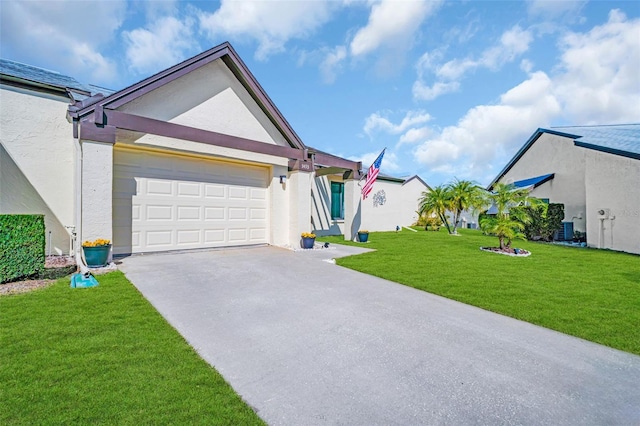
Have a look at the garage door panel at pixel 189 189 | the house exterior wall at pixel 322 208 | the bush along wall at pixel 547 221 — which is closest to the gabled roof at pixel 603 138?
the bush along wall at pixel 547 221

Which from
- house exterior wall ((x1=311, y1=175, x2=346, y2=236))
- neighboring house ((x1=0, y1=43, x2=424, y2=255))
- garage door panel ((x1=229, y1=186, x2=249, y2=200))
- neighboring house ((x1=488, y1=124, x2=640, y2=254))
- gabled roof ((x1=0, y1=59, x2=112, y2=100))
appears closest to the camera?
neighboring house ((x1=0, y1=43, x2=424, y2=255))

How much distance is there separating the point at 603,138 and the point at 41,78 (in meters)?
21.6

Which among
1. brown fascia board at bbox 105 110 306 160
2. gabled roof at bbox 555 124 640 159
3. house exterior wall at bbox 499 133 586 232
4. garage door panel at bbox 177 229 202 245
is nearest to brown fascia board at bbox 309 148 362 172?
brown fascia board at bbox 105 110 306 160

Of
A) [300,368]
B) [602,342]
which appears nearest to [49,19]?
[300,368]

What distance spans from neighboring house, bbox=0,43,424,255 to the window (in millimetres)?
5652

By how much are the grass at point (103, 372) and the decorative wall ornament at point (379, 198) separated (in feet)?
53.8

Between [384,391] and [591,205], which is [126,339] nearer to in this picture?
[384,391]

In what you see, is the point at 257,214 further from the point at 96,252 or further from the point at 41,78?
the point at 41,78

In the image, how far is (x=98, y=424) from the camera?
207cm

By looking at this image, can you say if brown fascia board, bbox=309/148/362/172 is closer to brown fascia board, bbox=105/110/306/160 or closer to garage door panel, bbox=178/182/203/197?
brown fascia board, bbox=105/110/306/160

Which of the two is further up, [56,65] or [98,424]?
[56,65]

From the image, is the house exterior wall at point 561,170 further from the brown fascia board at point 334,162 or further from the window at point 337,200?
the brown fascia board at point 334,162

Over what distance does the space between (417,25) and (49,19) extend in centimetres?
1233

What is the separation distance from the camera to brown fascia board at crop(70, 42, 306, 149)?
6949mm
